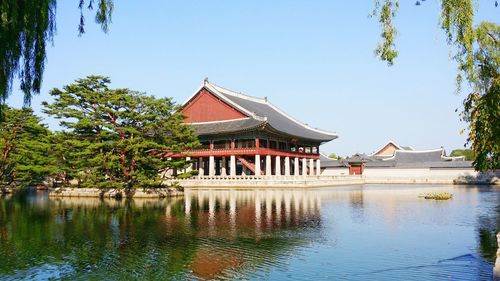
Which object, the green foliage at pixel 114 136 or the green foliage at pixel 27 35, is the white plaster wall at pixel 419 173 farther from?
the green foliage at pixel 27 35

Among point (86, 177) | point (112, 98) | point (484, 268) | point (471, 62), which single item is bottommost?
point (484, 268)

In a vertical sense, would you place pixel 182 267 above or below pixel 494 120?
below

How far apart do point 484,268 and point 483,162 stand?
2.60m

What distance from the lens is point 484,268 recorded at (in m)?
11.0

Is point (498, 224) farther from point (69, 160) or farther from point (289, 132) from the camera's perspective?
point (289, 132)

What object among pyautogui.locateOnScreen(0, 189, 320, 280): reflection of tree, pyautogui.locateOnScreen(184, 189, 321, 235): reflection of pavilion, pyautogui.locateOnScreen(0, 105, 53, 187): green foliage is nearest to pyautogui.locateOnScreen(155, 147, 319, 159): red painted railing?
pyautogui.locateOnScreen(0, 105, 53, 187): green foliage

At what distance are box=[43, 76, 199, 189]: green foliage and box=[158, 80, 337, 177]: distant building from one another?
10285 mm

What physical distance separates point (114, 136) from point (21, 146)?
12811 mm

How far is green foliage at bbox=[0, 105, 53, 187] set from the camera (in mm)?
38869

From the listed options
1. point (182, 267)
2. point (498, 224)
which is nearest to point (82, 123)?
point (182, 267)

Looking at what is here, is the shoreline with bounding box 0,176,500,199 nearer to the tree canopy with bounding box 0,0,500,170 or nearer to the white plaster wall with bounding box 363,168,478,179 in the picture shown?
the white plaster wall with bounding box 363,168,478,179

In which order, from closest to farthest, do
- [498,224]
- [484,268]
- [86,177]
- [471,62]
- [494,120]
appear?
1. [471,62]
2. [494,120]
3. [484,268]
4. [498,224]
5. [86,177]

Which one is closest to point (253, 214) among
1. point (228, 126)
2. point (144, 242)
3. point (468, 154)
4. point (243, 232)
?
point (243, 232)

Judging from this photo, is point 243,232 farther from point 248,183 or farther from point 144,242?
point 248,183
